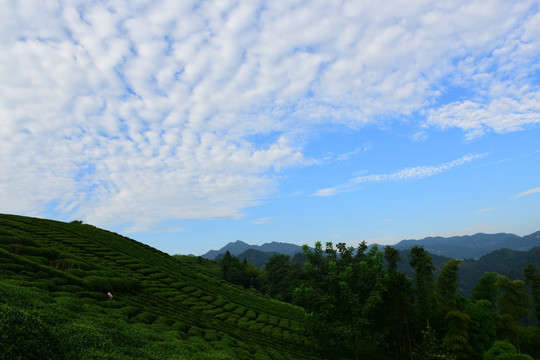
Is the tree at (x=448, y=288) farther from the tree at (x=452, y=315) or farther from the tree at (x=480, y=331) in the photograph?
the tree at (x=480, y=331)

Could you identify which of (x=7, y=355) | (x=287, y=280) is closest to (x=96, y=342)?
(x=7, y=355)

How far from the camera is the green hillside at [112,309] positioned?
50.4ft

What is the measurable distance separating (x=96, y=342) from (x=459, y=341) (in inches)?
2302

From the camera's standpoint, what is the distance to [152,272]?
6981cm

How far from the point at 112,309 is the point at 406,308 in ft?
152

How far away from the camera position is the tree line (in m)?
38.7

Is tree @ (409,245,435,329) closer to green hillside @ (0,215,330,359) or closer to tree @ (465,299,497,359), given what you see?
tree @ (465,299,497,359)

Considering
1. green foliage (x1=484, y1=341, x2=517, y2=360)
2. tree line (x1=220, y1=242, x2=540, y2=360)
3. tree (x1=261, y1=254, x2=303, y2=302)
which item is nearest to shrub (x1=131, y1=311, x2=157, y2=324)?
tree line (x1=220, y1=242, x2=540, y2=360)

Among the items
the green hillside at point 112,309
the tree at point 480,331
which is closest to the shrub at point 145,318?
the green hillside at point 112,309

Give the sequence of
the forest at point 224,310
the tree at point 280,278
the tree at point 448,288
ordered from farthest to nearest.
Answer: the tree at point 280,278 < the tree at point 448,288 < the forest at point 224,310

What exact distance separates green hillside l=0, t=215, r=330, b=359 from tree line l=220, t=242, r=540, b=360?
981 centimetres

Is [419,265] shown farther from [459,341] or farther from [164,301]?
[164,301]

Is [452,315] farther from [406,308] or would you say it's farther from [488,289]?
[488,289]

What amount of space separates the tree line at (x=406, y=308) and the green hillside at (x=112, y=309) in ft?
32.2
